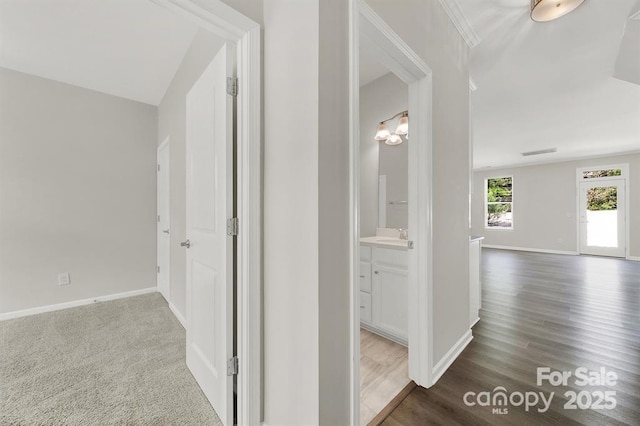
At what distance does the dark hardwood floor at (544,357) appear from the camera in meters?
1.42

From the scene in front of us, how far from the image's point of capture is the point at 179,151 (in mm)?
2590

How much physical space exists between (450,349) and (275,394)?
1.42m

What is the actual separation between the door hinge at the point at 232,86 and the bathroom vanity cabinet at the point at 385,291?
5.34ft

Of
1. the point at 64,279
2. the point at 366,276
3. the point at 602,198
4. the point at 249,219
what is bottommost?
the point at 64,279

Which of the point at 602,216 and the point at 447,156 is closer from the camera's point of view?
the point at 447,156

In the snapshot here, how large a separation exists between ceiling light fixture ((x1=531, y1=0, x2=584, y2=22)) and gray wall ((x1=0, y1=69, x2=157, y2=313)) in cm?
432

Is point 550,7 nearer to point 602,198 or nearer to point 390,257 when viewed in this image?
point 390,257

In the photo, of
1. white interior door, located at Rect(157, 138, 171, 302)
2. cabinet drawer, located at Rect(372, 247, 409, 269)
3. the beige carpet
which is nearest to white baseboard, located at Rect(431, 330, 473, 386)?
cabinet drawer, located at Rect(372, 247, 409, 269)

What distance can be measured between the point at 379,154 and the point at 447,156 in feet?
3.47

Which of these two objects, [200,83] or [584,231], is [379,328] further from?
[584,231]

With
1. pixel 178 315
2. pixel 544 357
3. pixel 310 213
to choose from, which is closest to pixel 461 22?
pixel 310 213

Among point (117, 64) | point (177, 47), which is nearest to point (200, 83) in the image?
point (177, 47)

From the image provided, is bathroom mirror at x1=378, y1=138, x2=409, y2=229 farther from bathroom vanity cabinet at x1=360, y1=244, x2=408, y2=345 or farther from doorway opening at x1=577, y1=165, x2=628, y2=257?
doorway opening at x1=577, y1=165, x2=628, y2=257

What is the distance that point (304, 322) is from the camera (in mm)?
1010
